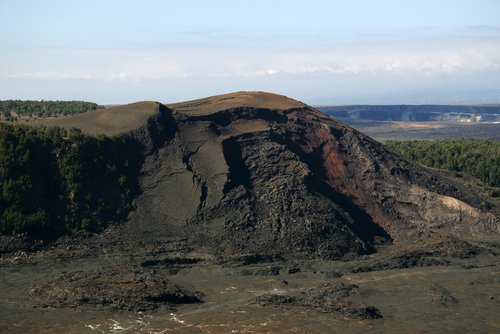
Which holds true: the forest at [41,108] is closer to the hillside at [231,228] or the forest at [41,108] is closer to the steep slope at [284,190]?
the hillside at [231,228]

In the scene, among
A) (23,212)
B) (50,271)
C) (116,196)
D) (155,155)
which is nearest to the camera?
(50,271)

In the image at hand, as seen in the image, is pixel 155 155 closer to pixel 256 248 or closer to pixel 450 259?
pixel 256 248

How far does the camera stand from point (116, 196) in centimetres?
4178

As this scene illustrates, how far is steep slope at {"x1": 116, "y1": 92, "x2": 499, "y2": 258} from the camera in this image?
39.9 metres

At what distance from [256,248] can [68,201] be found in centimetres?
1059

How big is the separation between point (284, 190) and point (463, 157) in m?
29.3

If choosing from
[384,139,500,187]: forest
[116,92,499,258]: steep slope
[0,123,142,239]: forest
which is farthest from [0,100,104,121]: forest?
[384,139,500,187]: forest

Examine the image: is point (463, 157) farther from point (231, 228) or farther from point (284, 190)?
point (231, 228)

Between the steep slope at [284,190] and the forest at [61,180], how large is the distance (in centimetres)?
135

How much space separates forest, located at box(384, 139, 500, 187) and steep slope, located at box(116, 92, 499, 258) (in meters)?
16.3

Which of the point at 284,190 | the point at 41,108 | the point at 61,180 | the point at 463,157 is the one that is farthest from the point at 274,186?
the point at 41,108

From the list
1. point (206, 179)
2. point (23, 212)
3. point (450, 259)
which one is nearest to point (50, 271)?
point (23, 212)

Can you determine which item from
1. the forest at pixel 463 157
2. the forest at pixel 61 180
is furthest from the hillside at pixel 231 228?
the forest at pixel 463 157

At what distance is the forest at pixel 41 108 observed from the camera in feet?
203
